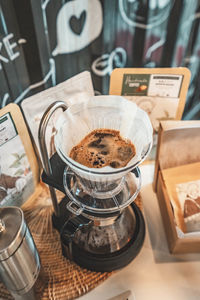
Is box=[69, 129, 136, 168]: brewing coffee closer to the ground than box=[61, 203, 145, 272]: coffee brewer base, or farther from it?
farther from it

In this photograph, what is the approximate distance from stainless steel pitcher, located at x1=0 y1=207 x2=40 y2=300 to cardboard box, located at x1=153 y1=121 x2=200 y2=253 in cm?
33

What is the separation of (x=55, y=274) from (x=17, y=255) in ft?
0.67

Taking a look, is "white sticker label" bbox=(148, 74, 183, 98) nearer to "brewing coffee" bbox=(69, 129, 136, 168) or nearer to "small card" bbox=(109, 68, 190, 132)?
"small card" bbox=(109, 68, 190, 132)

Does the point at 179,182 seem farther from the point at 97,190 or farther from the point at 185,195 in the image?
the point at 97,190

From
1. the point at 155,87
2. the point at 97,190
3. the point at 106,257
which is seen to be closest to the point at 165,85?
the point at 155,87

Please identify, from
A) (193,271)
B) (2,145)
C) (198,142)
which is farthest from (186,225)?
(2,145)

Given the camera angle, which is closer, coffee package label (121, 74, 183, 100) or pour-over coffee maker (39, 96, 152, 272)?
pour-over coffee maker (39, 96, 152, 272)

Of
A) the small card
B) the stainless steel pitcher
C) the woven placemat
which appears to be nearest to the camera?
the stainless steel pitcher

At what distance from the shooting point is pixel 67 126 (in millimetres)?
594

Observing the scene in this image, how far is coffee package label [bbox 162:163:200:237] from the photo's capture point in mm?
657

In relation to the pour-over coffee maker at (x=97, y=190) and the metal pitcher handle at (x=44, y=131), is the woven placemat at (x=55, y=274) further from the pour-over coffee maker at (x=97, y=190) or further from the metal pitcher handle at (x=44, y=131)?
the metal pitcher handle at (x=44, y=131)

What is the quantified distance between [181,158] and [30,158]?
429 millimetres

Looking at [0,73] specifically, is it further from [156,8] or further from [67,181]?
[156,8]

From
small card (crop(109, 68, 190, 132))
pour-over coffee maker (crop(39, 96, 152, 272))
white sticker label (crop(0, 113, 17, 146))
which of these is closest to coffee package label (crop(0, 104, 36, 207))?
white sticker label (crop(0, 113, 17, 146))
